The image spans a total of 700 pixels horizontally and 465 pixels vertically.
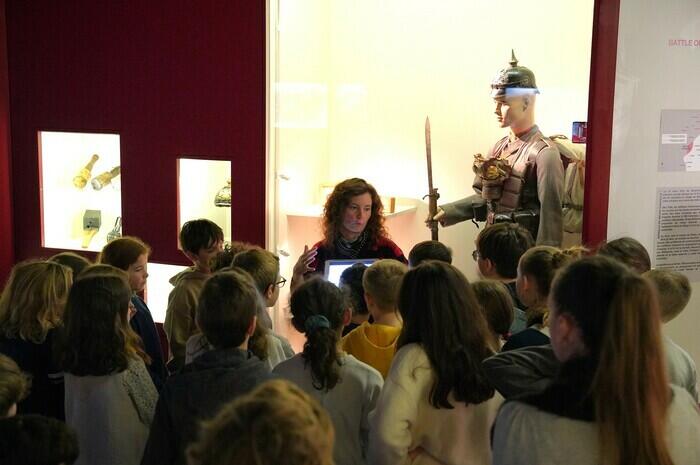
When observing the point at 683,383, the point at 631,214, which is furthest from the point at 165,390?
the point at 631,214

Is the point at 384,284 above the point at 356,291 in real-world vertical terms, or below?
above

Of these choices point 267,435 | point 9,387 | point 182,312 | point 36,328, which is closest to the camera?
point 267,435

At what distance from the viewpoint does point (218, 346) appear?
2422 mm

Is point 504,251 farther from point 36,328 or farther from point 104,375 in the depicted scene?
point 36,328

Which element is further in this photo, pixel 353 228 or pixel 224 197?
pixel 224 197

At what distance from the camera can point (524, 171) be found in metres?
5.17

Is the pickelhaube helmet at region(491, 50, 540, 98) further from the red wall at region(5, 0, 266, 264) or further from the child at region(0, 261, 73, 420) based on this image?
the child at region(0, 261, 73, 420)

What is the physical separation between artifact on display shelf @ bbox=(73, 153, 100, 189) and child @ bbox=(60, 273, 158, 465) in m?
3.35

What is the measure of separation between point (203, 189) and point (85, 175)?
2.99 feet

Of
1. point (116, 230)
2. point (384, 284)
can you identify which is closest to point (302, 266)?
point (384, 284)

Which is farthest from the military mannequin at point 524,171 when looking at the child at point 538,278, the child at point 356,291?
the child at point 538,278

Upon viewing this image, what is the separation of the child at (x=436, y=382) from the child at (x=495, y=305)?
0.39m

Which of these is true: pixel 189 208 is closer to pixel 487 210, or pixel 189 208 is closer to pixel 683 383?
pixel 487 210

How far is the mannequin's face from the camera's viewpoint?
5309 mm
